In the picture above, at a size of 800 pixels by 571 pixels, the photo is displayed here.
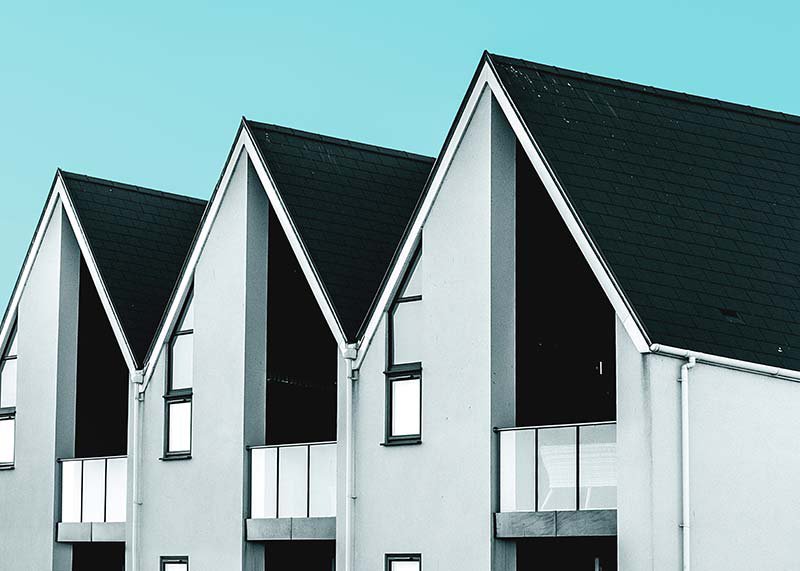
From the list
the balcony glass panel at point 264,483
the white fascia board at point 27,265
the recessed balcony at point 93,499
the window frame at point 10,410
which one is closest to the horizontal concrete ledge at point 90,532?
the recessed balcony at point 93,499

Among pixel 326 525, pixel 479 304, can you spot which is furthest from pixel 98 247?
pixel 479 304

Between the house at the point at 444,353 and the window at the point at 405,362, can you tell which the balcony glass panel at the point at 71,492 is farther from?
the window at the point at 405,362

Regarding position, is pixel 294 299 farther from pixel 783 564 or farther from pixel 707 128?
pixel 783 564

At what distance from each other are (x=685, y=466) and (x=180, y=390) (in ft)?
35.1

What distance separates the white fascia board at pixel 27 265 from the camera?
107ft

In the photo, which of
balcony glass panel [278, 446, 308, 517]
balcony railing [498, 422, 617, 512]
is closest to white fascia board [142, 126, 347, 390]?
balcony glass panel [278, 446, 308, 517]

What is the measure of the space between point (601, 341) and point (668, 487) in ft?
14.4

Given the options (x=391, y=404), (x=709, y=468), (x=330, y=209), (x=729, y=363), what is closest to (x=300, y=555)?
(x=391, y=404)

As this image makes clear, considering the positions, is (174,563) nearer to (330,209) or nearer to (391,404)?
(391,404)

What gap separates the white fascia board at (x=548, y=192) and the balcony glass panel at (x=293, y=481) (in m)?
1.99

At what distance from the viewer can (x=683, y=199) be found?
23.5 meters

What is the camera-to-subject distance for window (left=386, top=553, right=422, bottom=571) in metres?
24.3

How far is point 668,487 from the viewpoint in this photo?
822 inches

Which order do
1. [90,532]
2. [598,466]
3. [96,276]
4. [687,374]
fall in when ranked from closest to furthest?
[687,374]
[598,466]
[90,532]
[96,276]
